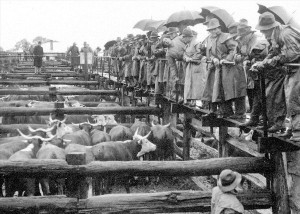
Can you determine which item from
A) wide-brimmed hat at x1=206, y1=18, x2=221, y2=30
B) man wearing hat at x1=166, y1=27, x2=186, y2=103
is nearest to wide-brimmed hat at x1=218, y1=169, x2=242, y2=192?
wide-brimmed hat at x1=206, y1=18, x2=221, y2=30

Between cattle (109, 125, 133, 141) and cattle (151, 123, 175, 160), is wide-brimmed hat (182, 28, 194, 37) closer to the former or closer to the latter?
cattle (151, 123, 175, 160)

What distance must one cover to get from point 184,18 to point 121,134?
3.85 metres

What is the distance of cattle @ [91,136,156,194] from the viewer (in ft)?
34.2

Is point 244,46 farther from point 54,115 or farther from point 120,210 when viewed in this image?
point 54,115

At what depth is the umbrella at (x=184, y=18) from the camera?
448 inches

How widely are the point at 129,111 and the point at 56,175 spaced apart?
8.32 meters

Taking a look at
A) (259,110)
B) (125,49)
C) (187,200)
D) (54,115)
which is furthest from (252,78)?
(125,49)

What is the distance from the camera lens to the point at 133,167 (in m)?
6.38

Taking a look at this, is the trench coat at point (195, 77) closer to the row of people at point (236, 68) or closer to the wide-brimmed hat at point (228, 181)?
the row of people at point (236, 68)

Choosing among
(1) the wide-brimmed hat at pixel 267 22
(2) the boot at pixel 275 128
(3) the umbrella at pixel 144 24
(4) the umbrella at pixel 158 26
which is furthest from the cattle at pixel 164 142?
(1) the wide-brimmed hat at pixel 267 22

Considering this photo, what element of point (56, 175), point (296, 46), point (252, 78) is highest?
point (296, 46)

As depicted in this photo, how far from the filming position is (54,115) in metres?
13.9

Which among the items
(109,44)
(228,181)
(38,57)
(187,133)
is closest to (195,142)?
(187,133)

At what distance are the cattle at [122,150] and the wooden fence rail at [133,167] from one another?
154 inches
